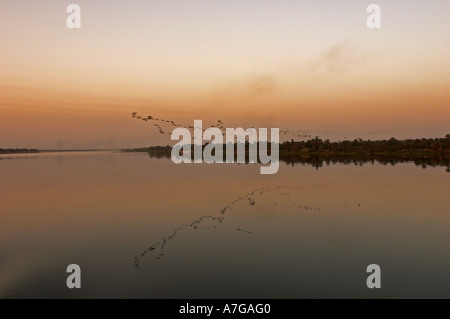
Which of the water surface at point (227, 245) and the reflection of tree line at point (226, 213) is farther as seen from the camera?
the reflection of tree line at point (226, 213)

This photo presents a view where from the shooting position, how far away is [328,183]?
2100 inches

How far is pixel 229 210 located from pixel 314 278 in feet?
58.6

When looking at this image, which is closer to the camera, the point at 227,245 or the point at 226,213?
the point at 227,245

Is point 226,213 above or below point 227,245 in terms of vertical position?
above

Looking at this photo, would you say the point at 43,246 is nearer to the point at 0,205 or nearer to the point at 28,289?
the point at 28,289

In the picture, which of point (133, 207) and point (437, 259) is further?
point (133, 207)

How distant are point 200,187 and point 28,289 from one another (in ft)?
119

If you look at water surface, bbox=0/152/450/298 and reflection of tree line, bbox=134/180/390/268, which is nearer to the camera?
water surface, bbox=0/152/450/298
